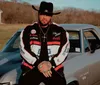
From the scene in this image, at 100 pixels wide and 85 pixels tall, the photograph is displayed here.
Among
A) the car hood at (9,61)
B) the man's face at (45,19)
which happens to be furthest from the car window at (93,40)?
the man's face at (45,19)

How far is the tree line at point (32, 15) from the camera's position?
7418 cm

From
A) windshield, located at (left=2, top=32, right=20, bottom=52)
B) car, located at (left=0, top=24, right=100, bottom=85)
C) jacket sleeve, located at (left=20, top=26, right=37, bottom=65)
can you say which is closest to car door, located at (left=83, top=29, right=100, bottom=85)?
car, located at (left=0, top=24, right=100, bottom=85)

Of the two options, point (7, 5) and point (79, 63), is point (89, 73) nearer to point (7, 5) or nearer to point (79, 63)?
point (79, 63)

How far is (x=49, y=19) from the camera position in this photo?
4.40 meters

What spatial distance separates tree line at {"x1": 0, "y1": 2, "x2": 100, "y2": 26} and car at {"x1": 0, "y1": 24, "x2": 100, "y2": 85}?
62268 millimetres

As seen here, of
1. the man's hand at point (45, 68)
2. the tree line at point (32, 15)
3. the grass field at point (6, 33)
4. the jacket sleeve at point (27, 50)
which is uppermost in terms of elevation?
the jacket sleeve at point (27, 50)

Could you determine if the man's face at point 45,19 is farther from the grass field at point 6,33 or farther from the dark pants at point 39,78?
the grass field at point 6,33

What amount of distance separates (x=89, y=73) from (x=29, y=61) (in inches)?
99.1

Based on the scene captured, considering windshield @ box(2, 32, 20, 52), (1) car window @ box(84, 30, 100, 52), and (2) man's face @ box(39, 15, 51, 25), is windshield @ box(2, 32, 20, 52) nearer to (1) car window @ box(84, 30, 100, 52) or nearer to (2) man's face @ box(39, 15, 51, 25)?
(1) car window @ box(84, 30, 100, 52)

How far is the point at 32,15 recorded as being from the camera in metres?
93.6

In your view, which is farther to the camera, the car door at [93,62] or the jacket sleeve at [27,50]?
the car door at [93,62]

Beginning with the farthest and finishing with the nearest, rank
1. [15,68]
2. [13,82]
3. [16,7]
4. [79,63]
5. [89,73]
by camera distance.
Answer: [16,7]
[89,73]
[79,63]
[15,68]
[13,82]

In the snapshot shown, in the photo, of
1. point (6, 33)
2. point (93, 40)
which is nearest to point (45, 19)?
point (93, 40)

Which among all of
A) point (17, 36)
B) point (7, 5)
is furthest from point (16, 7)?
point (17, 36)
